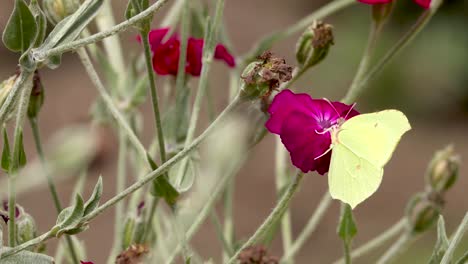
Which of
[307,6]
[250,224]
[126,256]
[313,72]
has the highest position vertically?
[307,6]

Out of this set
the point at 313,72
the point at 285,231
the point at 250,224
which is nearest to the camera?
the point at 285,231

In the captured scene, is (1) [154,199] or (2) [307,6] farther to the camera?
(2) [307,6]

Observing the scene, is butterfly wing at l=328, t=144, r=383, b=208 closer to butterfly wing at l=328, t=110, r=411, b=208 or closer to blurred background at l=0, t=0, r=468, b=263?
butterfly wing at l=328, t=110, r=411, b=208

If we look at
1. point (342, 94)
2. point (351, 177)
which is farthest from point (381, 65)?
point (342, 94)

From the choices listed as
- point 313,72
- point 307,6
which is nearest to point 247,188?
point 313,72

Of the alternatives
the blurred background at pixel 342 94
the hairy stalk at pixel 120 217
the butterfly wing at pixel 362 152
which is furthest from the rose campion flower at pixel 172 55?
the blurred background at pixel 342 94

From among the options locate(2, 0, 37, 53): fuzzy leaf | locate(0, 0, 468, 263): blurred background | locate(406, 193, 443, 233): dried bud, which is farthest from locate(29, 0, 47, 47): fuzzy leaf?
locate(0, 0, 468, 263): blurred background

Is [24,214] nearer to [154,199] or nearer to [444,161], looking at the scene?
[154,199]
